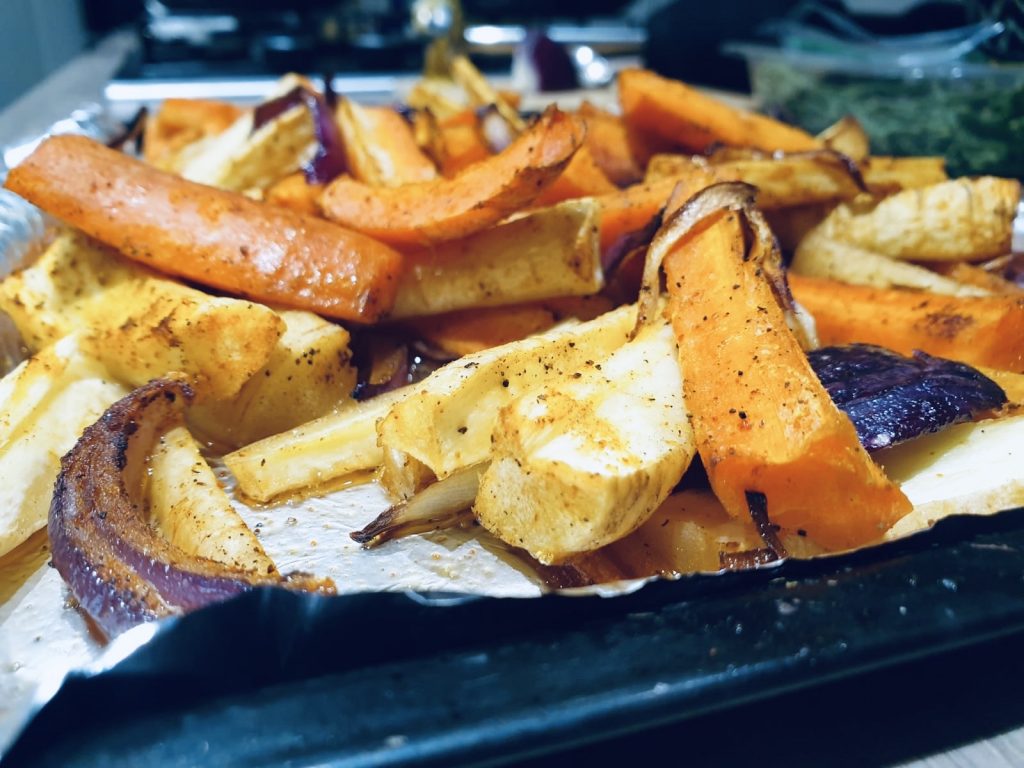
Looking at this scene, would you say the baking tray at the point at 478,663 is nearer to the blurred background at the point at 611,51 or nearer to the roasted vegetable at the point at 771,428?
the roasted vegetable at the point at 771,428

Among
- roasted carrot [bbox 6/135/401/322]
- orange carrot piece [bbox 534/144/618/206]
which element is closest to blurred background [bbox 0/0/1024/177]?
orange carrot piece [bbox 534/144/618/206]

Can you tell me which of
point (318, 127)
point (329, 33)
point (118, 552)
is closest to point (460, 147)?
point (318, 127)

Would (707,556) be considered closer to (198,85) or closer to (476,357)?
(476,357)

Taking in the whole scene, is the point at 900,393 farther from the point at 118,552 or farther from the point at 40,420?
the point at 40,420

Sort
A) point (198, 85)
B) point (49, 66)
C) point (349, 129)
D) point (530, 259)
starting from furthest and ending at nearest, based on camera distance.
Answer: point (49, 66)
point (198, 85)
point (349, 129)
point (530, 259)

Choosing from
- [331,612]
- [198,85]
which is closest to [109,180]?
[331,612]

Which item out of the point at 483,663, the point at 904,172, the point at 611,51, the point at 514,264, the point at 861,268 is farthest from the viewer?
the point at 611,51
